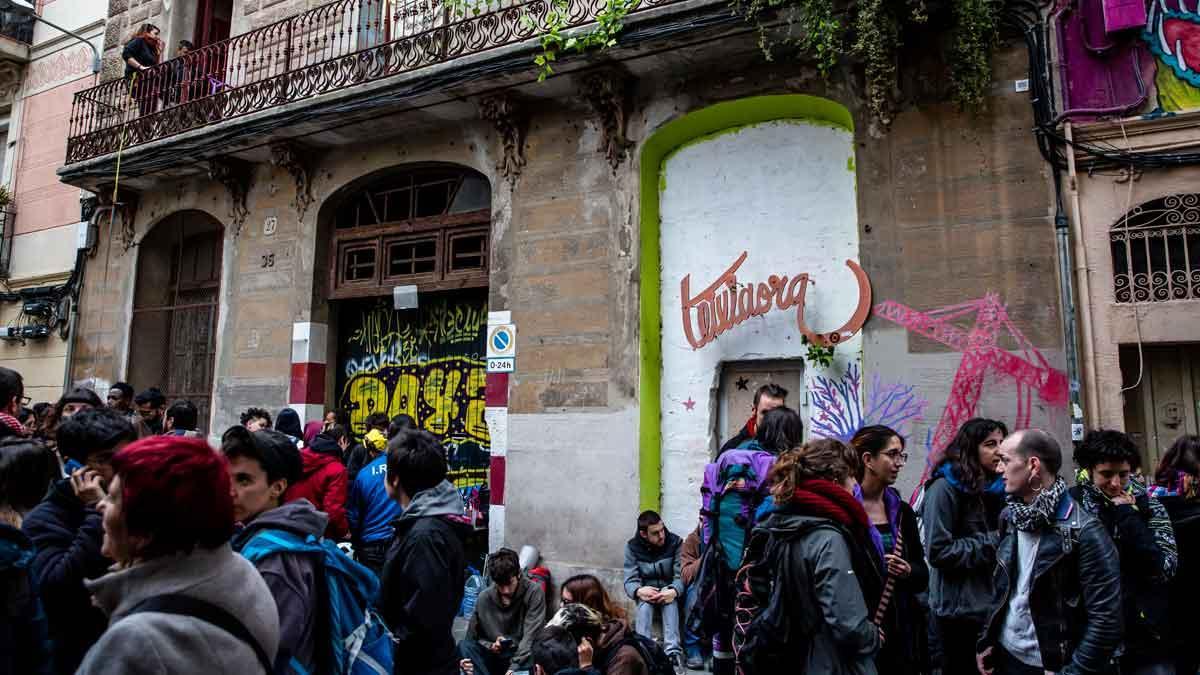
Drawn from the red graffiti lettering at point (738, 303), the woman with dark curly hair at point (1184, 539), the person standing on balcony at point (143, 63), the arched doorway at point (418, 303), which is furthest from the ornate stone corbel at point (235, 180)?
the woman with dark curly hair at point (1184, 539)

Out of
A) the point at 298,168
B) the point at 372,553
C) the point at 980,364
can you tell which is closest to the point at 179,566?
the point at 372,553

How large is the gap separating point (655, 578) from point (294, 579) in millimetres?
4923

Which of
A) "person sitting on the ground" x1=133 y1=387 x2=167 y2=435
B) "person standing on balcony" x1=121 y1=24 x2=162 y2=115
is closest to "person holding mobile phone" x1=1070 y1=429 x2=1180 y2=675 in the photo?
"person sitting on the ground" x1=133 y1=387 x2=167 y2=435

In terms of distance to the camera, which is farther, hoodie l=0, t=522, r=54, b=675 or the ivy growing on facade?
the ivy growing on facade

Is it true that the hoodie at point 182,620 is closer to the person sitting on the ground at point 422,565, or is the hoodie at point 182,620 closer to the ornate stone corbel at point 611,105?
the person sitting on the ground at point 422,565

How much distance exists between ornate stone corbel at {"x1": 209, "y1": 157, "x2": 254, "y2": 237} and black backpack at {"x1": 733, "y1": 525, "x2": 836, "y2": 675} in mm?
9971

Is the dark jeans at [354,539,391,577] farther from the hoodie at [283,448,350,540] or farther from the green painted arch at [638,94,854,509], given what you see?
the green painted arch at [638,94,854,509]

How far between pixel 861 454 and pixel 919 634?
880mm

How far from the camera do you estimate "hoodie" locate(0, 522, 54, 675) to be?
8.18 feet

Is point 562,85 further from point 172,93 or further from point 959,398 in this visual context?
point 172,93

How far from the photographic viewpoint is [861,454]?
4.01 metres

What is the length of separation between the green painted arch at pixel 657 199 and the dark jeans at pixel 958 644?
3925mm

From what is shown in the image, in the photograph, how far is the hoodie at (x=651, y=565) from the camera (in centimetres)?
693

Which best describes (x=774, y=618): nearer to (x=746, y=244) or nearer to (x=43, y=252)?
(x=746, y=244)
